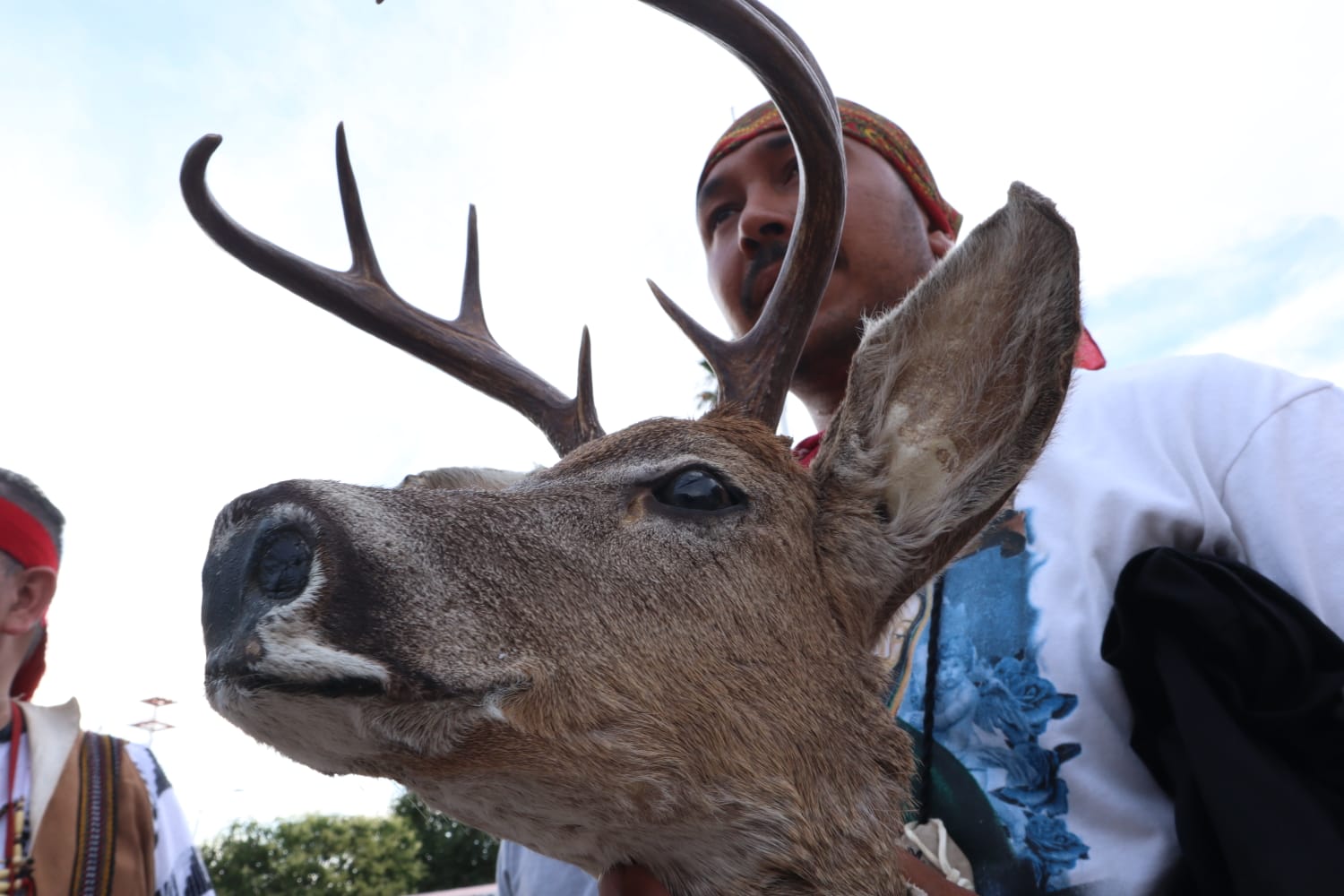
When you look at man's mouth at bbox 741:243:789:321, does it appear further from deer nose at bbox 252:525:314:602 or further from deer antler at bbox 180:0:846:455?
deer nose at bbox 252:525:314:602

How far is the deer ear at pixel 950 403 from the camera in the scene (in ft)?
6.56

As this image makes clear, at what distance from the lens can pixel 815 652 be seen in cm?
196

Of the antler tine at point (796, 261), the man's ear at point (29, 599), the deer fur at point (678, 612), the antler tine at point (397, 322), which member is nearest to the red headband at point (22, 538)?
the man's ear at point (29, 599)

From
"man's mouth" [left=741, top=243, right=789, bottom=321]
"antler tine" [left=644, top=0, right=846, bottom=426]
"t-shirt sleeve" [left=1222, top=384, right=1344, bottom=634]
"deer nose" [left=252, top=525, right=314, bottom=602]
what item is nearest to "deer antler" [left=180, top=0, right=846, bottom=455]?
"antler tine" [left=644, top=0, right=846, bottom=426]

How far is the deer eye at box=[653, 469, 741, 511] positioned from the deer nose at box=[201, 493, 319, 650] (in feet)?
2.66

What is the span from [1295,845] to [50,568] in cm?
392

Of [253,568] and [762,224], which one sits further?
[762,224]

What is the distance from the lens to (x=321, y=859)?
23.6m

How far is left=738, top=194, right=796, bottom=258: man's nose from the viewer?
10.1 feet

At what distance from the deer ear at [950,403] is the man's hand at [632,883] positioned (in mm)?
708

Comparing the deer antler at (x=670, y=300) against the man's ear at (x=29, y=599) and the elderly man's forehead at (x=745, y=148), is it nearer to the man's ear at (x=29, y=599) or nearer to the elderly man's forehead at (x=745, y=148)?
the elderly man's forehead at (x=745, y=148)

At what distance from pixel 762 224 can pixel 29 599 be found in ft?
9.70

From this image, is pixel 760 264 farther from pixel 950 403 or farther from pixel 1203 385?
pixel 1203 385

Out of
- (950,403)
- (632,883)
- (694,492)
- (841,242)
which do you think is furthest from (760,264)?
(632,883)
